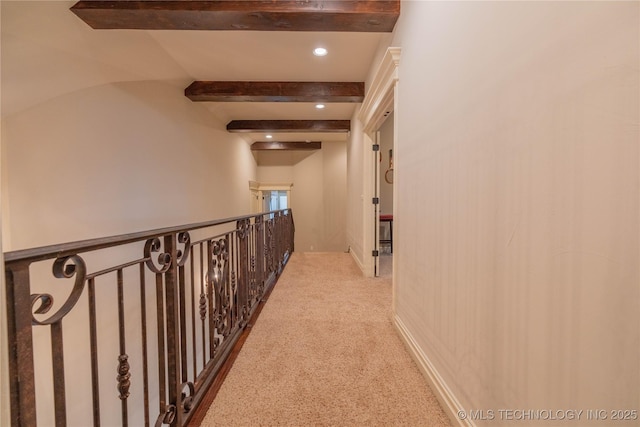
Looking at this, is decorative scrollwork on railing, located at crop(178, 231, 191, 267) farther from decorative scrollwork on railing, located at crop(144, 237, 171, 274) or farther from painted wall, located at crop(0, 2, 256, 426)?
painted wall, located at crop(0, 2, 256, 426)

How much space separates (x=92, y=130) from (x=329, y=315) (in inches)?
103

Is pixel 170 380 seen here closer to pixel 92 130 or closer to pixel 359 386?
pixel 359 386

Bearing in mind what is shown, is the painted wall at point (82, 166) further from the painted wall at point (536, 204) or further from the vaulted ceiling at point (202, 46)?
the painted wall at point (536, 204)

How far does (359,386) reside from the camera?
152cm

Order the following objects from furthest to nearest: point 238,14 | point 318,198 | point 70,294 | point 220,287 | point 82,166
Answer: point 318,198
point 82,166
point 238,14
point 220,287
point 70,294

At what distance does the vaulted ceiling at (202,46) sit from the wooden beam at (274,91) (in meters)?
0.01

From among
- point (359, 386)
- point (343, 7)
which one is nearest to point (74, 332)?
point (359, 386)

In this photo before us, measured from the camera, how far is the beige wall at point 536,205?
22.8 inches

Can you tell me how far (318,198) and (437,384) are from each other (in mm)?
7020

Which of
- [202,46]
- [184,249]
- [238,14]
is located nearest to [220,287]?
[184,249]

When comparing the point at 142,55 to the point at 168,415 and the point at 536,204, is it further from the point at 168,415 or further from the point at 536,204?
the point at 536,204

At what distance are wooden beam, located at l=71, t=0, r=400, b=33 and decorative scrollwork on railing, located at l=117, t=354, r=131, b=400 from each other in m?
2.33

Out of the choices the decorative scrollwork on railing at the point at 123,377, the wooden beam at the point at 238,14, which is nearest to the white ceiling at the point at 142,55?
the wooden beam at the point at 238,14

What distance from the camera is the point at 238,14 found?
6.84ft
